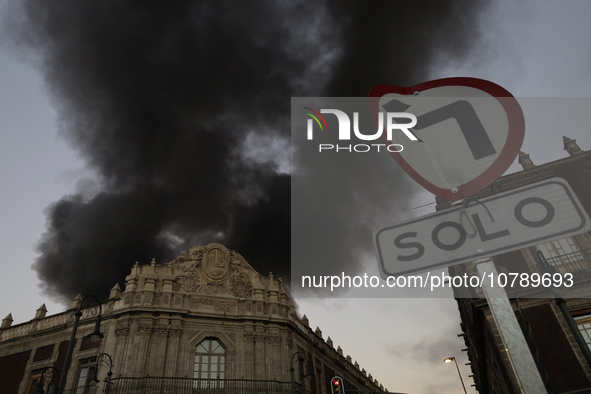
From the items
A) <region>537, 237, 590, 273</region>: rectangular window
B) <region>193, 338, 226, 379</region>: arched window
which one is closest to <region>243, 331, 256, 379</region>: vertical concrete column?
<region>193, 338, 226, 379</region>: arched window

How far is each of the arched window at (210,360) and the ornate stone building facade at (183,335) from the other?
59mm

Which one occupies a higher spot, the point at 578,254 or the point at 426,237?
the point at 578,254

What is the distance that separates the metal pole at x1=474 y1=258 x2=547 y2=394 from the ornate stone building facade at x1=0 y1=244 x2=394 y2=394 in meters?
23.4

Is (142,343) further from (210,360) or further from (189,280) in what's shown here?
(189,280)

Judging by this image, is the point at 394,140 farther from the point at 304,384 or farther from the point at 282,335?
the point at 304,384

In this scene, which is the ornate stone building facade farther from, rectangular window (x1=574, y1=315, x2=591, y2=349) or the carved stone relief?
rectangular window (x1=574, y1=315, x2=591, y2=349)

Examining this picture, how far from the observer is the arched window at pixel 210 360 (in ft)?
74.2

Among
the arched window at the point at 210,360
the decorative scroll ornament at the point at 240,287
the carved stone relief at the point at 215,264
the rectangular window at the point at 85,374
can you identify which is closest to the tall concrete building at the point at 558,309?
the arched window at the point at 210,360

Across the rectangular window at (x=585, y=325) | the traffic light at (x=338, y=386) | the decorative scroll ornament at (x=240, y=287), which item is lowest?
the traffic light at (x=338, y=386)

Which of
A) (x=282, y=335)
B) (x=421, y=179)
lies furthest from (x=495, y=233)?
(x=282, y=335)

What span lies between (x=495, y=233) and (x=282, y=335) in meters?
26.0

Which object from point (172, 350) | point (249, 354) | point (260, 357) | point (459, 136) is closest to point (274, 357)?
point (260, 357)

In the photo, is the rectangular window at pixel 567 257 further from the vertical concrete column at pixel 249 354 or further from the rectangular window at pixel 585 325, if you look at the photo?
the vertical concrete column at pixel 249 354

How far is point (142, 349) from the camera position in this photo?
21766 mm
